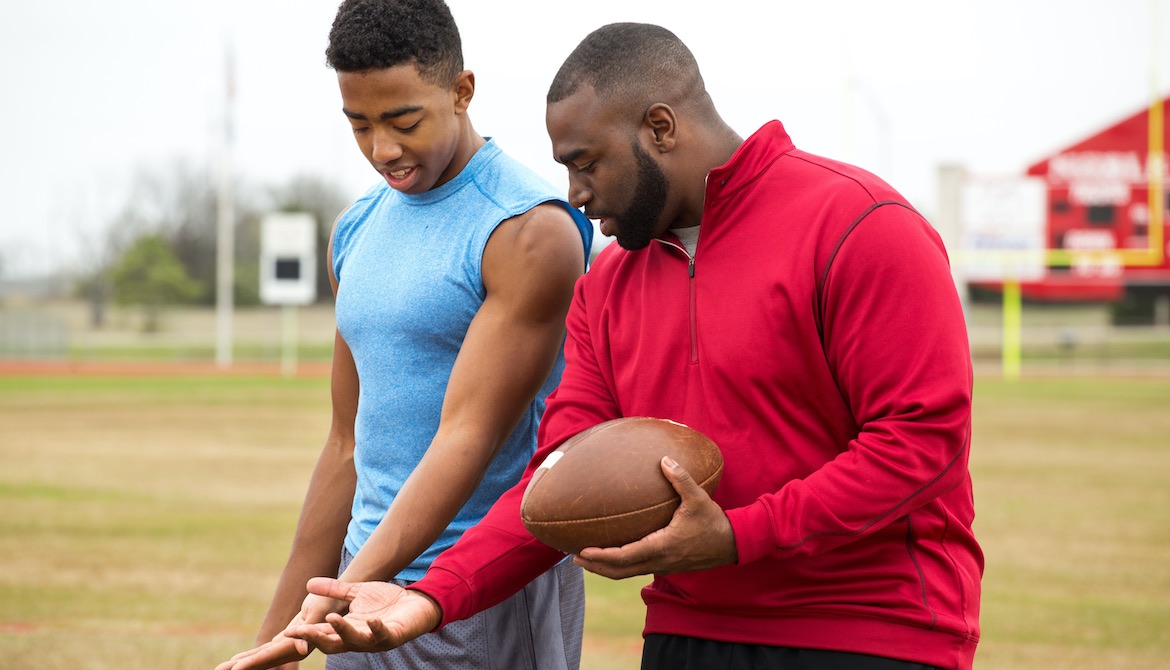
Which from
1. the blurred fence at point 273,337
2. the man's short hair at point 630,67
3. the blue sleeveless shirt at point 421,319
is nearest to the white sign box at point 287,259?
the blurred fence at point 273,337

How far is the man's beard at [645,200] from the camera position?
7.77 ft

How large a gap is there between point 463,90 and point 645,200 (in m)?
0.67

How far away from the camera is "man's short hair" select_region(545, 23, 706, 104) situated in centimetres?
238

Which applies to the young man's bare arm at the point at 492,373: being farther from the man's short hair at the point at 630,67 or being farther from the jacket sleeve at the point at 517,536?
the man's short hair at the point at 630,67

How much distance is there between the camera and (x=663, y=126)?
7.80ft

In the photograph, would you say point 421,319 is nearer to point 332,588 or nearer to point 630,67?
point 332,588

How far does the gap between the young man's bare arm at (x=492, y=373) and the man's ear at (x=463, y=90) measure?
0.98ft

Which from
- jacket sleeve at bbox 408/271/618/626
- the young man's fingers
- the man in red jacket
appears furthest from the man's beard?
the young man's fingers

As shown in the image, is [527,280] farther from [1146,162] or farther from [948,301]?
[1146,162]

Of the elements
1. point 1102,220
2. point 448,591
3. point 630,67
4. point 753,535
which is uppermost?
point 1102,220

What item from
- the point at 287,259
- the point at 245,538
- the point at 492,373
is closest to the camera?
the point at 492,373

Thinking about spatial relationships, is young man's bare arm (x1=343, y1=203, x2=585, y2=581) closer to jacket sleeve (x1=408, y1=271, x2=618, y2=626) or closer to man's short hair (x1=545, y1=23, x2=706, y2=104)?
jacket sleeve (x1=408, y1=271, x2=618, y2=626)

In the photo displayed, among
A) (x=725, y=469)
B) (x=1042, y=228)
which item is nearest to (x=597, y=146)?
(x=725, y=469)

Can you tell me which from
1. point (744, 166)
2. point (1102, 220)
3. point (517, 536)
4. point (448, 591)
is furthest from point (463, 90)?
point (1102, 220)
